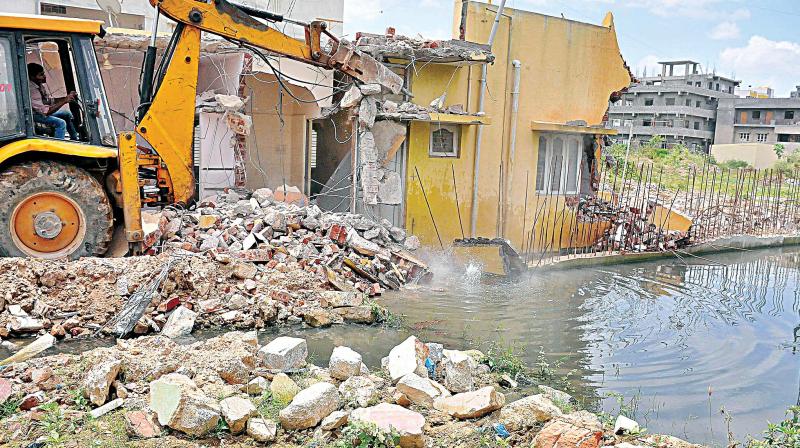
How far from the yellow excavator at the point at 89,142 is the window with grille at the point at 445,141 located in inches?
231

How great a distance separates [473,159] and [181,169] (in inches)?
294

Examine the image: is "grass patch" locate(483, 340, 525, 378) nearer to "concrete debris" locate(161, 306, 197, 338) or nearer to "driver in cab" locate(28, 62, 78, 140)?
"concrete debris" locate(161, 306, 197, 338)

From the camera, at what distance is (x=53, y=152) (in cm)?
708

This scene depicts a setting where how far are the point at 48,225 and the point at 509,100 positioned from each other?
995 cm

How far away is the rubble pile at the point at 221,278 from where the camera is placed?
6.90 meters

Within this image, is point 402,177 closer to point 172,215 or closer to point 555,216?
point 555,216

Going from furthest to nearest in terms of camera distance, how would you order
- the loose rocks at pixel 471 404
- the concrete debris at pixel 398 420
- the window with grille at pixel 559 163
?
the window with grille at pixel 559 163 < the loose rocks at pixel 471 404 < the concrete debris at pixel 398 420

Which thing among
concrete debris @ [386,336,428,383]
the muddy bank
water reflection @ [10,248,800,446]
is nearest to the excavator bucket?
the muddy bank

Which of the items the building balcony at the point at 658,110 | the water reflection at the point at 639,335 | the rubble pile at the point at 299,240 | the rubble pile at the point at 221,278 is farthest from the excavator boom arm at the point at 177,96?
the building balcony at the point at 658,110

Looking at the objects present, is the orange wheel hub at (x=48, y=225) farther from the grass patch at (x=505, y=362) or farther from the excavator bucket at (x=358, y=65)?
the grass patch at (x=505, y=362)

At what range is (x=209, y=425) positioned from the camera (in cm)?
428

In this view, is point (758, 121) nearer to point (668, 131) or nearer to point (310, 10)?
point (668, 131)

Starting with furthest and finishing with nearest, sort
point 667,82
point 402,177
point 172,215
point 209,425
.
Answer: point 667,82 → point 402,177 → point 172,215 → point 209,425

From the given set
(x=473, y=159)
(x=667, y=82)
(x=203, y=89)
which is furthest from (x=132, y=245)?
(x=667, y=82)
